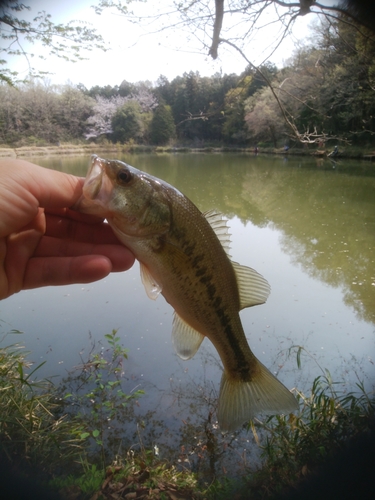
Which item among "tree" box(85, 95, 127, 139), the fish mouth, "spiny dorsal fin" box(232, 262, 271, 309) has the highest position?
"tree" box(85, 95, 127, 139)

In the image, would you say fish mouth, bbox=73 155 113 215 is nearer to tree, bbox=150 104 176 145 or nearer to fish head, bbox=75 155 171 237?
fish head, bbox=75 155 171 237

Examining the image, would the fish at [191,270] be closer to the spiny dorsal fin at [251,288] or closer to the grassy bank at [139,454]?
the spiny dorsal fin at [251,288]

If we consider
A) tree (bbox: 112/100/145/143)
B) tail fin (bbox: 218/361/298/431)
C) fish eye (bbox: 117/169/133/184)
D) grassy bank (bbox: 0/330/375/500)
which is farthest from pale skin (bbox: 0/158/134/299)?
tree (bbox: 112/100/145/143)

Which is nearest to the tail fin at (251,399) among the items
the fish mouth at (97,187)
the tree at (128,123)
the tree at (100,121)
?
the fish mouth at (97,187)

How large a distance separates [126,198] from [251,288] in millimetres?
713

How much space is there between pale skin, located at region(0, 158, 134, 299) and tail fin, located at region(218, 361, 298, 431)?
2.63 feet

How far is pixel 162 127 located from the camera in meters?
13.1

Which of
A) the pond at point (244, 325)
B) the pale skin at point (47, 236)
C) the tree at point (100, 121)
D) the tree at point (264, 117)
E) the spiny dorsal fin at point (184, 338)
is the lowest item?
the pond at point (244, 325)

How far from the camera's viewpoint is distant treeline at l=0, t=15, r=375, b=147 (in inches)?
155

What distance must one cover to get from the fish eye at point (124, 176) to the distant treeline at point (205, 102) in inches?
104

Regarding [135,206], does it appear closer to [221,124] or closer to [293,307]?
[293,307]

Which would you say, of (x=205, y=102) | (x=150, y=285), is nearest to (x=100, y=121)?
(x=205, y=102)

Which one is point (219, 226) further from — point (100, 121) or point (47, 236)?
point (100, 121)

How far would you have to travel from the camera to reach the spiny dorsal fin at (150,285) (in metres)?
1.31
